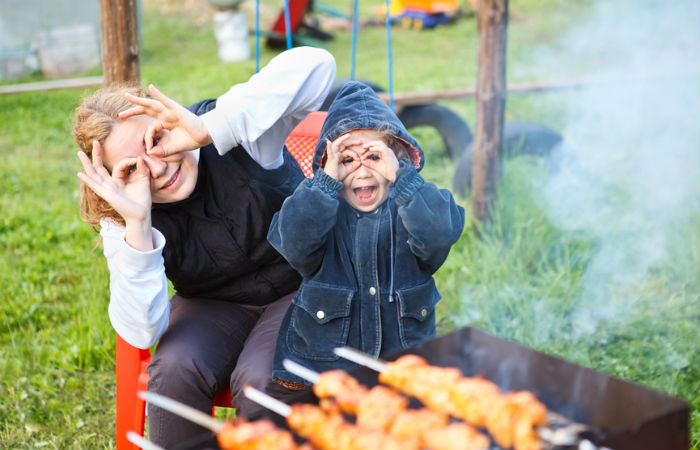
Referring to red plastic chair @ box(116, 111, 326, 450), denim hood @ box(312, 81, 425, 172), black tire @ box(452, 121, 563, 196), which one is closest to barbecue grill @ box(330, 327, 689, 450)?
denim hood @ box(312, 81, 425, 172)

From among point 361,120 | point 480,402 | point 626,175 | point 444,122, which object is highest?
point 361,120

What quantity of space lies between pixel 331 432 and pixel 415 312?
2.51ft

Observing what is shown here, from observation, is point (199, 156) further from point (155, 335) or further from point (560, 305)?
point (560, 305)

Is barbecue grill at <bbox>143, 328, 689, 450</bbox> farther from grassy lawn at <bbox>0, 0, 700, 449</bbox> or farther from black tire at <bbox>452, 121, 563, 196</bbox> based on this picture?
black tire at <bbox>452, 121, 563, 196</bbox>

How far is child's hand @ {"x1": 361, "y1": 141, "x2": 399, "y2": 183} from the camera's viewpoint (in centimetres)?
210

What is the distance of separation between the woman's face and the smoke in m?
1.91

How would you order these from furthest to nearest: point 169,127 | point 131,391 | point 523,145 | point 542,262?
point 523,145, point 542,262, point 131,391, point 169,127

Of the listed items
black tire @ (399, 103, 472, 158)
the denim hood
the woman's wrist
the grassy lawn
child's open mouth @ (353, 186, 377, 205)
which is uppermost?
the denim hood

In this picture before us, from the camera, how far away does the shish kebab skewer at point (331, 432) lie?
137cm

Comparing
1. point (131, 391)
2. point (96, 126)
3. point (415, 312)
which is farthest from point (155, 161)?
point (415, 312)

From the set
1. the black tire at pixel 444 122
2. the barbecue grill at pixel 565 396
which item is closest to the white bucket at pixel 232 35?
the black tire at pixel 444 122

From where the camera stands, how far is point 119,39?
3.17 meters

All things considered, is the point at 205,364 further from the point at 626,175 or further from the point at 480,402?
the point at 626,175

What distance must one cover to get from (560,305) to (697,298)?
657 mm
